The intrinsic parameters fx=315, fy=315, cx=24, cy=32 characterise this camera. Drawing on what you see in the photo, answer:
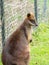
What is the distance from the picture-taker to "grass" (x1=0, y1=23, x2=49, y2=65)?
7.44 meters

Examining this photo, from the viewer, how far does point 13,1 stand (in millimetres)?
8977

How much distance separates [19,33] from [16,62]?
632 millimetres

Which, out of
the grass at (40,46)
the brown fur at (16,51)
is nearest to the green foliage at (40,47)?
the grass at (40,46)

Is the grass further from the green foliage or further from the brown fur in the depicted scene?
the brown fur

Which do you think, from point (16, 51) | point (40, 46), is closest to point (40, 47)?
point (40, 46)

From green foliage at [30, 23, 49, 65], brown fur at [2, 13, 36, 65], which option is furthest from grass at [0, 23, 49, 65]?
brown fur at [2, 13, 36, 65]

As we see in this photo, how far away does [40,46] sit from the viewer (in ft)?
28.3

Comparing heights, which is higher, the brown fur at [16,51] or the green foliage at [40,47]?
the brown fur at [16,51]

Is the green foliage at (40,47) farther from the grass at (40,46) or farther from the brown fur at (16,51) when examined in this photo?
the brown fur at (16,51)

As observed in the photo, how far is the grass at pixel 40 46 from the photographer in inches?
293

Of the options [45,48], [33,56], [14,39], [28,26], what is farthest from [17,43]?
[45,48]

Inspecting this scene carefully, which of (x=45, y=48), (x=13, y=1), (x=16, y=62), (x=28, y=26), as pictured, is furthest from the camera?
(x=13, y=1)

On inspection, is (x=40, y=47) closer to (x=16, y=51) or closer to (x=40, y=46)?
(x=40, y=46)

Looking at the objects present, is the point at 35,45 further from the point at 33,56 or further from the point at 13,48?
the point at 13,48
